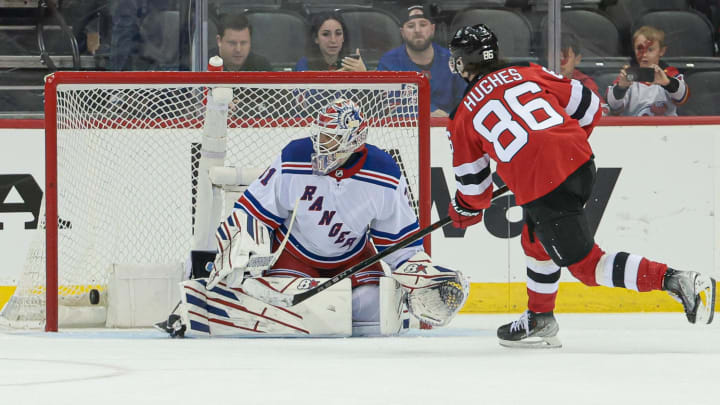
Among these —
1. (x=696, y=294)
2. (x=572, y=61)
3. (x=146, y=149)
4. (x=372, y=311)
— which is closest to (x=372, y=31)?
(x=572, y=61)

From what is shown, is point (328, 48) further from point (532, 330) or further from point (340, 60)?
point (532, 330)

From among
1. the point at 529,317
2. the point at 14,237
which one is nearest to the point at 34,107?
the point at 14,237

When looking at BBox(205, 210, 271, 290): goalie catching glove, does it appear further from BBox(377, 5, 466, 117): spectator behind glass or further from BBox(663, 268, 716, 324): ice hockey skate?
BBox(377, 5, 466, 117): spectator behind glass

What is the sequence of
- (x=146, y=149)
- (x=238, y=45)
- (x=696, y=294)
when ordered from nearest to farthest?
(x=696, y=294), (x=146, y=149), (x=238, y=45)

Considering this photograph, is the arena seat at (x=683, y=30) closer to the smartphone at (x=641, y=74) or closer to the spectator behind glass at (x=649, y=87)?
the spectator behind glass at (x=649, y=87)

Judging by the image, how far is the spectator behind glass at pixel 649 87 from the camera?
4.72 meters

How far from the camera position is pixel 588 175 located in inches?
118

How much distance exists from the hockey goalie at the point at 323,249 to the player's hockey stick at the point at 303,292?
0.02 metres

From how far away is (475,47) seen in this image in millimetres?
3117

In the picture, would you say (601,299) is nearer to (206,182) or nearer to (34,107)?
(206,182)

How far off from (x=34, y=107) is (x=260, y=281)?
64.4 inches

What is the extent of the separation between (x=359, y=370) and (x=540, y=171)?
0.86 metres

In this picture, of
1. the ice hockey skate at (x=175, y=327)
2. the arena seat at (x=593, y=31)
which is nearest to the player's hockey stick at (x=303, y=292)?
the ice hockey skate at (x=175, y=327)

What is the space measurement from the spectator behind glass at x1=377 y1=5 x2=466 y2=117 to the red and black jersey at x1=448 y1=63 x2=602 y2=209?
56.8 inches
